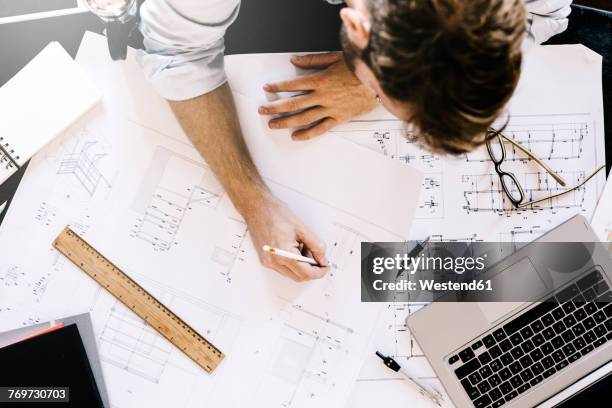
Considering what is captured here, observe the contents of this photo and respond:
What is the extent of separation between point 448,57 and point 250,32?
568 millimetres

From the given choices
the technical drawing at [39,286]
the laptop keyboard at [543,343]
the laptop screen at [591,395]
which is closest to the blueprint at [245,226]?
the technical drawing at [39,286]

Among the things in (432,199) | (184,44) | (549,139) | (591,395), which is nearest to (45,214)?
(184,44)

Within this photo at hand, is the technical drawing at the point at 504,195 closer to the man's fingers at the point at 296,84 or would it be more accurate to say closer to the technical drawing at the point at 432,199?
the technical drawing at the point at 432,199

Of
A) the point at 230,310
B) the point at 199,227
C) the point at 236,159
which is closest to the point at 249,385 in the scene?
the point at 230,310

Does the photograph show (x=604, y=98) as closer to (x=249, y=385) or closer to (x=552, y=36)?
(x=552, y=36)

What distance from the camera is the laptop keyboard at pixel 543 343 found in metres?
1.20

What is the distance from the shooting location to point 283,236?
122 centimetres

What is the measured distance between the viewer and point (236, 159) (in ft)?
4.06

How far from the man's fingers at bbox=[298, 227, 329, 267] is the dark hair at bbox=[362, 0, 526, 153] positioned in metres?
0.40

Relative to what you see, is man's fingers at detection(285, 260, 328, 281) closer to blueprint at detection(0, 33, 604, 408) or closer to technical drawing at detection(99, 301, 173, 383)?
blueprint at detection(0, 33, 604, 408)

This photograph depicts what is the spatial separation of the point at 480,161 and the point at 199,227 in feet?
1.94

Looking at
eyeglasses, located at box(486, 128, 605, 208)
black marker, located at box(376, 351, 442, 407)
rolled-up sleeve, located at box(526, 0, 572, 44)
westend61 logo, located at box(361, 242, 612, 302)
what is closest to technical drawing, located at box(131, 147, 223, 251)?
westend61 logo, located at box(361, 242, 612, 302)

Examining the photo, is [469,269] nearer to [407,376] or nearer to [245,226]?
[407,376]

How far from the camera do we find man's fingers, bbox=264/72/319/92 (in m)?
1.23
